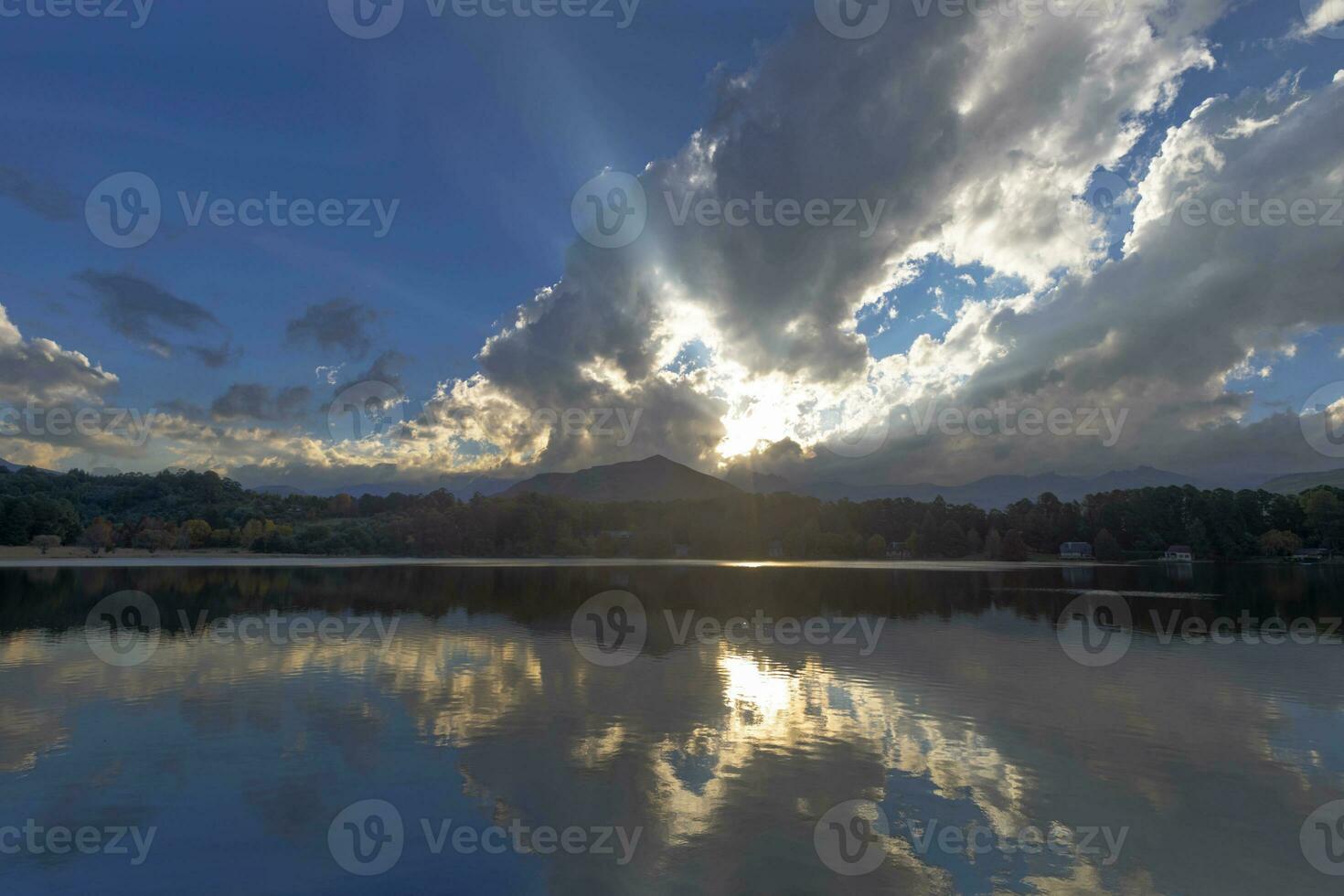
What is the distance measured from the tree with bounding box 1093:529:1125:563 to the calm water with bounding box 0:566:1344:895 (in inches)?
6796

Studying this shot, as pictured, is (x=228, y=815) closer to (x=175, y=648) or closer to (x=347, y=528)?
(x=175, y=648)

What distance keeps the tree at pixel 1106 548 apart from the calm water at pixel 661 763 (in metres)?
173

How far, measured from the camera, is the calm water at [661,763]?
13805 mm

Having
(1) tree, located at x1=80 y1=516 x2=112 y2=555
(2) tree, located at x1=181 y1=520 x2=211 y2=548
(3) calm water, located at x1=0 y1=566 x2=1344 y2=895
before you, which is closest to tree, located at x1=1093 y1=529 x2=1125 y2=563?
(3) calm water, located at x1=0 y1=566 x2=1344 y2=895

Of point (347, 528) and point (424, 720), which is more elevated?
point (347, 528)

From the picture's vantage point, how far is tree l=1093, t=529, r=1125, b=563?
193m

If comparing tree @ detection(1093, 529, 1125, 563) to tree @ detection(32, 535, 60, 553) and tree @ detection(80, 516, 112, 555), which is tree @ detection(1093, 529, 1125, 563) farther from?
tree @ detection(32, 535, 60, 553)

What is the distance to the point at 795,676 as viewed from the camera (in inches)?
1235

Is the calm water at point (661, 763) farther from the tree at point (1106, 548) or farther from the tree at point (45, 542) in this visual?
the tree at point (1106, 548)

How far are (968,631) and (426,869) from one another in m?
40.8

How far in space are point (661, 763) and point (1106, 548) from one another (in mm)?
213099

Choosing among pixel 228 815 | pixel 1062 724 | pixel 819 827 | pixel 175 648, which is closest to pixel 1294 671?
pixel 1062 724

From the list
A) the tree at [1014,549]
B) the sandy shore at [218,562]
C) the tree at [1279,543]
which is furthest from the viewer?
the tree at [1014,549]

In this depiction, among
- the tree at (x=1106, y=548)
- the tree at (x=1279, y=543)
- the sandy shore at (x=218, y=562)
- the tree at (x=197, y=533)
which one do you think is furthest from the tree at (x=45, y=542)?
the tree at (x=1279, y=543)
